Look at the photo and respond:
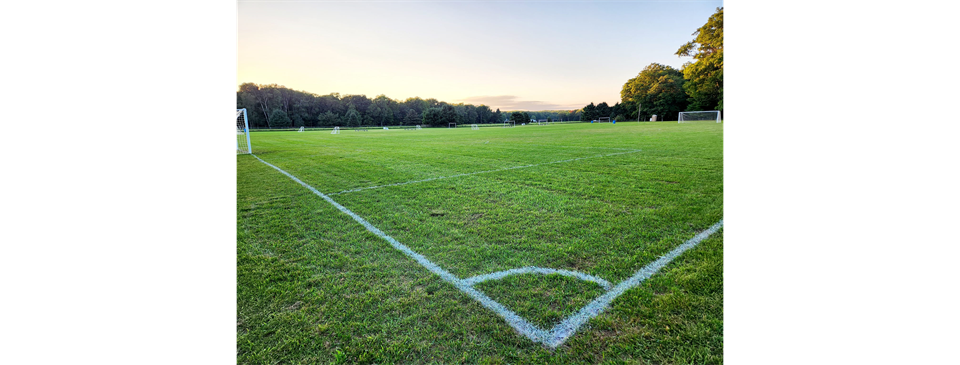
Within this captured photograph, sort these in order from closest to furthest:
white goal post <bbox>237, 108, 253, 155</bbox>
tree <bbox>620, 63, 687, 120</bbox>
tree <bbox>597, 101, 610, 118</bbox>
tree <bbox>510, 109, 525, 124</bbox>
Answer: white goal post <bbox>237, 108, 253, 155</bbox>
tree <bbox>620, 63, 687, 120</bbox>
tree <bbox>597, 101, 610, 118</bbox>
tree <bbox>510, 109, 525, 124</bbox>

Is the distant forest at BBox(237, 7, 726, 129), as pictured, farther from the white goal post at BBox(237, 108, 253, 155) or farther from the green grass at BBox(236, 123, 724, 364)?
the green grass at BBox(236, 123, 724, 364)

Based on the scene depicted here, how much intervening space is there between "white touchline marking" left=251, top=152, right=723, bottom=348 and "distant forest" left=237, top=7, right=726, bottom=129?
2957cm

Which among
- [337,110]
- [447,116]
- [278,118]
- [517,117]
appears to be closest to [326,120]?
[337,110]

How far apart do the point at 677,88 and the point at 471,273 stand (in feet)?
187

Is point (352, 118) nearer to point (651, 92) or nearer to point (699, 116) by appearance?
point (651, 92)

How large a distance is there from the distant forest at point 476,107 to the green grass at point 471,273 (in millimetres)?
28687

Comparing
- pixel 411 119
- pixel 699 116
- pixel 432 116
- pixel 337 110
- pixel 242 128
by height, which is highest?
pixel 337 110

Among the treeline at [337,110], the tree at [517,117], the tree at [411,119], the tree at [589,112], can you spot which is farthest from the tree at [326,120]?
the tree at [589,112]

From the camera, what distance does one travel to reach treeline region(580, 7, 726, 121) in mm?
28906

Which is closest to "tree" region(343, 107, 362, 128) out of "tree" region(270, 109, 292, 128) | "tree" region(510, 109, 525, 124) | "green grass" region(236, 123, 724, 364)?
"tree" region(270, 109, 292, 128)

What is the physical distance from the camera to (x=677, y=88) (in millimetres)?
50438
